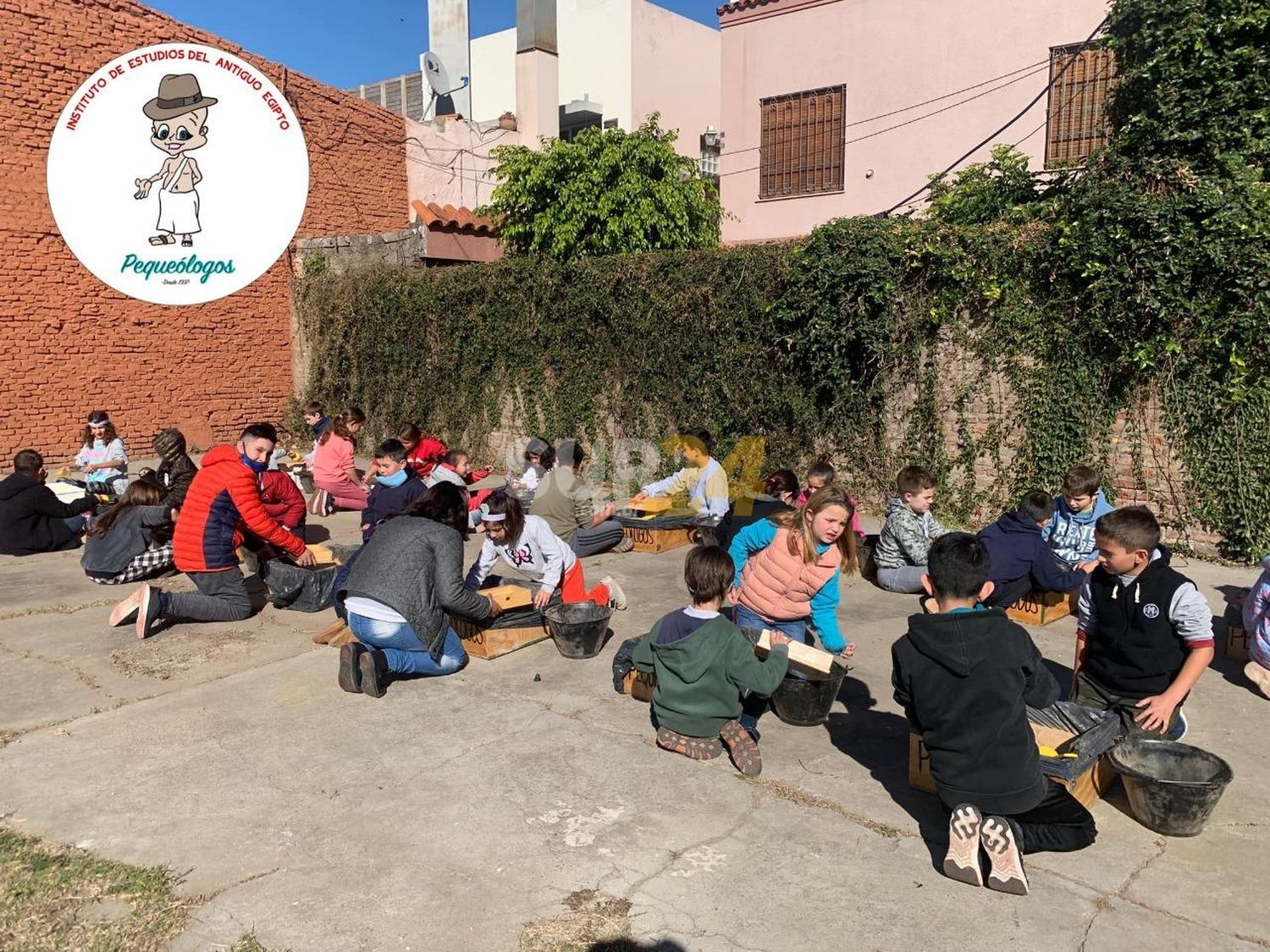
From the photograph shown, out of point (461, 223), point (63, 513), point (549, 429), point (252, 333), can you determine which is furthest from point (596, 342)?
point (252, 333)

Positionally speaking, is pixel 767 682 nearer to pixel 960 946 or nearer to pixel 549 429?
pixel 960 946

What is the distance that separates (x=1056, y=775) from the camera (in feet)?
14.2

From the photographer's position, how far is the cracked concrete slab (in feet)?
12.3

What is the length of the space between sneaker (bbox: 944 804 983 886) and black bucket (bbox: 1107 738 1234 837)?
0.97 m

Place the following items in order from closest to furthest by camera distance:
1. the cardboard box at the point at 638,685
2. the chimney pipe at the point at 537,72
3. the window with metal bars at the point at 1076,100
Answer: the cardboard box at the point at 638,685 < the window with metal bars at the point at 1076,100 < the chimney pipe at the point at 537,72

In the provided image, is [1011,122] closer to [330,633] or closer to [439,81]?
[439,81]

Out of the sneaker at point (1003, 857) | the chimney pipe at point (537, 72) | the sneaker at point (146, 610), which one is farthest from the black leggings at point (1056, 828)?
the chimney pipe at point (537, 72)

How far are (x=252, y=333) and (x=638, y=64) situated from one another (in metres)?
13.5

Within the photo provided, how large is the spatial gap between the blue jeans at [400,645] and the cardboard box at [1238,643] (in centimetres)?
537

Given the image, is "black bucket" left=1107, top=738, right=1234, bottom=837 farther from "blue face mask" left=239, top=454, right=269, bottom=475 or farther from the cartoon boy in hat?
the cartoon boy in hat

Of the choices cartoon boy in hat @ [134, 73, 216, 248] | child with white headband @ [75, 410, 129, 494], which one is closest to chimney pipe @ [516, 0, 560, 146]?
cartoon boy in hat @ [134, 73, 216, 248]

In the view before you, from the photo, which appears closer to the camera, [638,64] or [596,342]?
[596,342]

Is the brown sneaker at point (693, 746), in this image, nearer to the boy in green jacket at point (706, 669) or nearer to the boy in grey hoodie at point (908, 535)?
the boy in green jacket at point (706, 669)

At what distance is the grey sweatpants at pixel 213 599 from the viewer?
7633 mm
